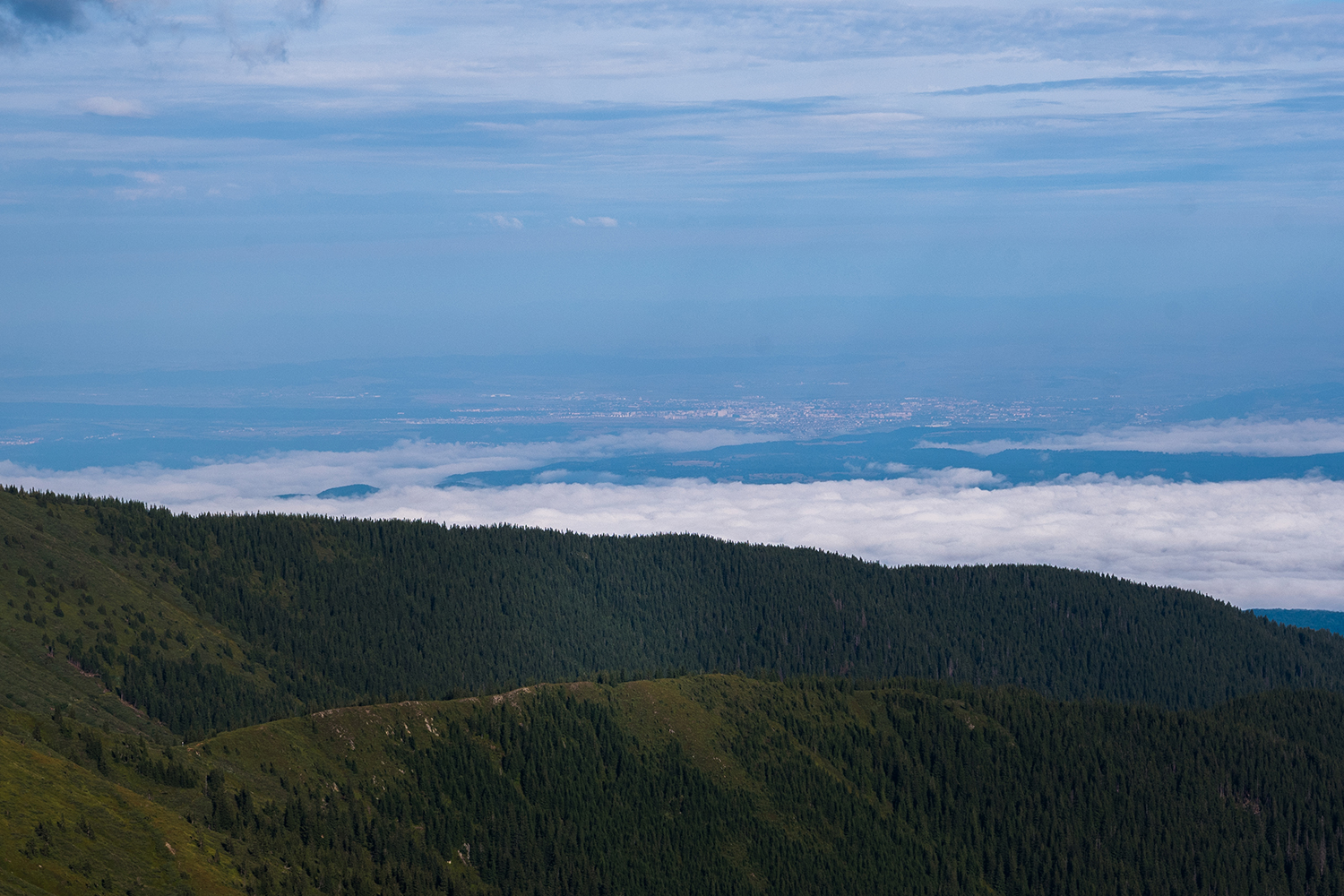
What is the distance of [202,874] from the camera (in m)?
116

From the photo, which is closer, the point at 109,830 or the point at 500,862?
the point at 109,830

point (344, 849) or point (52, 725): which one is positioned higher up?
point (52, 725)

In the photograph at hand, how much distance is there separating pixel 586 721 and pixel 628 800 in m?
11.8

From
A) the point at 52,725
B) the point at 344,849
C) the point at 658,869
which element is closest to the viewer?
the point at 52,725

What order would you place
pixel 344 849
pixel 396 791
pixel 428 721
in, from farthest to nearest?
pixel 428 721 < pixel 396 791 < pixel 344 849

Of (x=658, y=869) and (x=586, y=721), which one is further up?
(x=586, y=721)

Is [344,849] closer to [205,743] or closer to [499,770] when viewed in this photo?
[205,743]

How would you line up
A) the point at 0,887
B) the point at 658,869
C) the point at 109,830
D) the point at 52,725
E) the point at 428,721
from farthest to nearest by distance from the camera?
the point at 658,869 → the point at 428,721 → the point at 52,725 → the point at 109,830 → the point at 0,887

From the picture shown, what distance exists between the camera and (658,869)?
189 m

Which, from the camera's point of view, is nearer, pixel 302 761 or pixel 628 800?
pixel 302 761

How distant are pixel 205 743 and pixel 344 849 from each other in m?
18.3

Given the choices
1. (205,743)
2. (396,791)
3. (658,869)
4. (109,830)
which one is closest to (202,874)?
(109,830)

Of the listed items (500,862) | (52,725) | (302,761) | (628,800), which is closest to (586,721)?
(628,800)

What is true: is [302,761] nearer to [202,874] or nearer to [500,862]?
[500,862]
